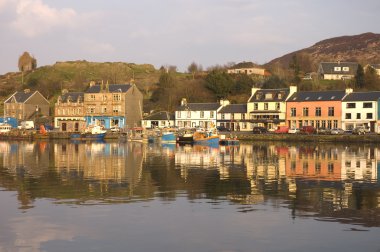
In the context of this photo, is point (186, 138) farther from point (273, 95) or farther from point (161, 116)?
point (161, 116)

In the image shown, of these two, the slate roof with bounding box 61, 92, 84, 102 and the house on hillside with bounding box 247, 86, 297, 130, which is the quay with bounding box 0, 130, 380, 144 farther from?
the slate roof with bounding box 61, 92, 84, 102

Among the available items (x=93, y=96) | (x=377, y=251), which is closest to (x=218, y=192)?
(x=377, y=251)

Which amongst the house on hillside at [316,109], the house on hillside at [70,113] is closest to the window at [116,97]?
the house on hillside at [70,113]

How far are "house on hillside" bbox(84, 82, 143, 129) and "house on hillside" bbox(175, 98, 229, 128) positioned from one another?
8.54 meters

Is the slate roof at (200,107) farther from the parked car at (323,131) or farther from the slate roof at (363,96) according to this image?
the slate roof at (363,96)

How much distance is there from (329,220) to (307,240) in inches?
109

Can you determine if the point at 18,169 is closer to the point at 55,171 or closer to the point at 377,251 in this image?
the point at 55,171

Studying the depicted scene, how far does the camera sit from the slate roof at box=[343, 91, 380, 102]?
8224cm

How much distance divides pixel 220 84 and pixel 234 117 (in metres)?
14.4

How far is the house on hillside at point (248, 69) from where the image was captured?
453ft

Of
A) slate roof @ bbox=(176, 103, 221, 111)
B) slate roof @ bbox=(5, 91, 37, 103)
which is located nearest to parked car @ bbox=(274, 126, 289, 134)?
slate roof @ bbox=(176, 103, 221, 111)

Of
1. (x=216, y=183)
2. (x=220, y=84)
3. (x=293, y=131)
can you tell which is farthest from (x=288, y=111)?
(x=216, y=183)

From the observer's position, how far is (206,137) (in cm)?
7338

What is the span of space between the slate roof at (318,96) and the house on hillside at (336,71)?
35328 millimetres
